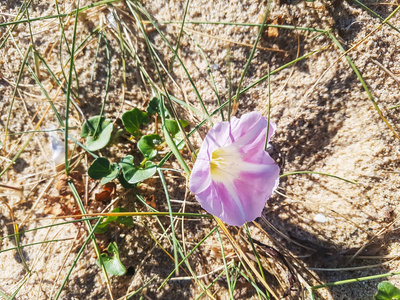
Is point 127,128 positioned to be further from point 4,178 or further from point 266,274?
point 266,274

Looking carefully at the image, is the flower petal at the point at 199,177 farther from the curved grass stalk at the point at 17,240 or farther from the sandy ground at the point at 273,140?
the curved grass stalk at the point at 17,240

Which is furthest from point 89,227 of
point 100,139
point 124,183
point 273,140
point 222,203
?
point 273,140

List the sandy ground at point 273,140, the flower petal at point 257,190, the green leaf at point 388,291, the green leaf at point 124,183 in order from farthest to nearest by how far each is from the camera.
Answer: the green leaf at point 124,183 → the sandy ground at point 273,140 → the green leaf at point 388,291 → the flower petal at point 257,190

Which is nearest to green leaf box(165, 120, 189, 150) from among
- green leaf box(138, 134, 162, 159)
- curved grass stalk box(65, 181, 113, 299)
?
green leaf box(138, 134, 162, 159)

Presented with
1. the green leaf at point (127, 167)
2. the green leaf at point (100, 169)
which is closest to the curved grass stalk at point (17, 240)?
the green leaf at point (100, 169)

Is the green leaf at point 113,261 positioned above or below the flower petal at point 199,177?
below

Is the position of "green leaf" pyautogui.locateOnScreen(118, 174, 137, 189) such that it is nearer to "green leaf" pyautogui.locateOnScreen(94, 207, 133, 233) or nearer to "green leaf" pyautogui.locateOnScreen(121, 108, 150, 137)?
"green leaf" pyautogui.locateOnScreen(94, 207, 133, 233)
